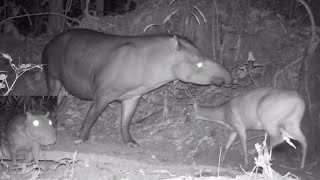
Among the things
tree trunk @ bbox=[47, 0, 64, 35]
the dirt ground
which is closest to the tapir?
the dirt ground

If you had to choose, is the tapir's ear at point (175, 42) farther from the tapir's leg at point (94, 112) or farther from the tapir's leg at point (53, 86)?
the tapir's leg at point (53, 86)

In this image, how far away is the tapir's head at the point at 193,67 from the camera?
7.39 meters

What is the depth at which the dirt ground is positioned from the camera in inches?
226

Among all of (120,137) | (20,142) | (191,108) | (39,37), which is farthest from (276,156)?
(39,37)

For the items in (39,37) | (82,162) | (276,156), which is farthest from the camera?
(39,37)

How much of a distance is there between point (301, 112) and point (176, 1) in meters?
4.16

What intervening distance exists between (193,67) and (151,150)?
1.61 metres

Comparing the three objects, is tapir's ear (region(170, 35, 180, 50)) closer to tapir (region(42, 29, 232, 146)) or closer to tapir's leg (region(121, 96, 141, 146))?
tapir (region(42, 29, 232, 146))

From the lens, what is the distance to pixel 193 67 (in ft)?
24.4

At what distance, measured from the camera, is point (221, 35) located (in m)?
9.82

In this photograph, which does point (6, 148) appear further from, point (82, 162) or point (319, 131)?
point (319, 131)

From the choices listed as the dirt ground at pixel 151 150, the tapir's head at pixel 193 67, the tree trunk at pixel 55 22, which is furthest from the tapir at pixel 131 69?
the tree trunk at pixel 55 22

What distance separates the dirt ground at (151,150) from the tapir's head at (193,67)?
1297 mm

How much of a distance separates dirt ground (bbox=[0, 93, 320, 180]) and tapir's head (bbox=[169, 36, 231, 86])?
1.30m
